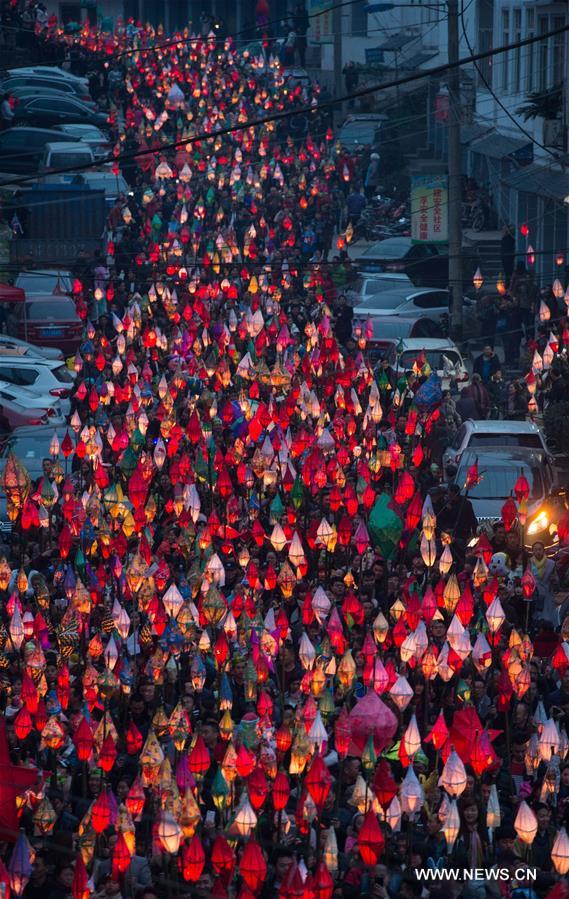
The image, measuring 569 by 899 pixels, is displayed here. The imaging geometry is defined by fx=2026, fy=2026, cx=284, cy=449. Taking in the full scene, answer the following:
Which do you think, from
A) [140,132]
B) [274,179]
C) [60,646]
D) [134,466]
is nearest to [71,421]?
[134,466]

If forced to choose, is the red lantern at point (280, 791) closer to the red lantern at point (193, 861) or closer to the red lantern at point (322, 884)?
the red lantern at point (193, 861)

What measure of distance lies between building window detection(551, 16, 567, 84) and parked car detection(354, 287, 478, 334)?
4.76 meters

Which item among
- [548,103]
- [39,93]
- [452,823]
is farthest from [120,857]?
[39,93]

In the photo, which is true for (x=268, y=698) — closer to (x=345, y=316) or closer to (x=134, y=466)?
(x=134, y=466)

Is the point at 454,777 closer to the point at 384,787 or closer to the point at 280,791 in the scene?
the point at 384,787

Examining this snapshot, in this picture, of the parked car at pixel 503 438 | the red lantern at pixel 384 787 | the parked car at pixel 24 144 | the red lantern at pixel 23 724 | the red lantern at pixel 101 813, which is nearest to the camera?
the red lantern at pixel 101 813

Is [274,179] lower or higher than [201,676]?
higher

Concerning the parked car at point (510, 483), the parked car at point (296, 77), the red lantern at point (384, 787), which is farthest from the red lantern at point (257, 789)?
the parked car at point (296, 77)

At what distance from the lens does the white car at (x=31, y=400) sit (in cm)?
2914

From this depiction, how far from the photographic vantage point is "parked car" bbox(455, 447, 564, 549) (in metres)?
22.6

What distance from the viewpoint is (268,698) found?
15.5 m

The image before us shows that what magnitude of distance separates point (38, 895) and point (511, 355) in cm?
2188

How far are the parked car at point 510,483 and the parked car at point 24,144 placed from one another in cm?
2558

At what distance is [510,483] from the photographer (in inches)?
920
